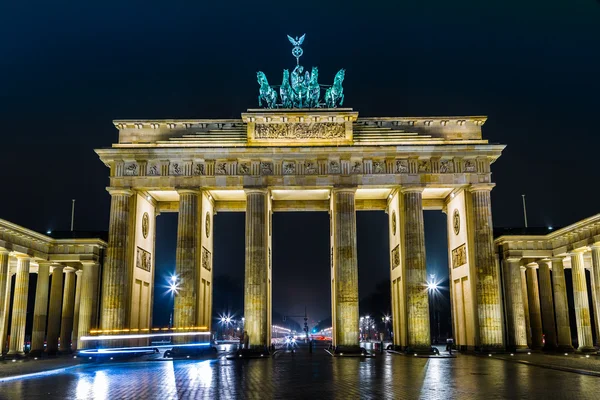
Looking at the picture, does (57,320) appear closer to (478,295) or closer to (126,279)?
(126,279)

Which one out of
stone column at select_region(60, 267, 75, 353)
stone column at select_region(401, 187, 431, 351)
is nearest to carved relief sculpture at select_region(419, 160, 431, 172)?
stone column at select_region(401, 187, 431, 351)

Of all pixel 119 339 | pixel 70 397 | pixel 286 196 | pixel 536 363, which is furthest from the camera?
pixel 286 196

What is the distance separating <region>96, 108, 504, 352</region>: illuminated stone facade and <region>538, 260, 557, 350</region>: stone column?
6928 mm

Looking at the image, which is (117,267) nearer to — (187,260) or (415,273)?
(187,260)

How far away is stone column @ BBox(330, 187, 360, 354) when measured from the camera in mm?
41062

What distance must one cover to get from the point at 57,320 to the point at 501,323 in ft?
113

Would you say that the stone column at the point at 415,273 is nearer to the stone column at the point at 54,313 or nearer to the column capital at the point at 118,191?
the column capital at the point at 118,191

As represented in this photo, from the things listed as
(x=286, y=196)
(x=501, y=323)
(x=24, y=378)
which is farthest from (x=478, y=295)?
(x=24, y=378)

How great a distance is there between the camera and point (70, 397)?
16984mm

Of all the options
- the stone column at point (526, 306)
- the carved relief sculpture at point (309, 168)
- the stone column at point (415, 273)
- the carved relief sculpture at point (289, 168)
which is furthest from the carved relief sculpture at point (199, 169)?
the stone column at point (526, 306)

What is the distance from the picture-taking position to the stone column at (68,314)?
4806cm

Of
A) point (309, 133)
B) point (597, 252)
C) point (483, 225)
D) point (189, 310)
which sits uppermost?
point (309, 133)

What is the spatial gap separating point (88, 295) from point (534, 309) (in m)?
36.1

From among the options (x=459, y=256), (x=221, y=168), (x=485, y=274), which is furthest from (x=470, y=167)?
(x=221, y=168)
